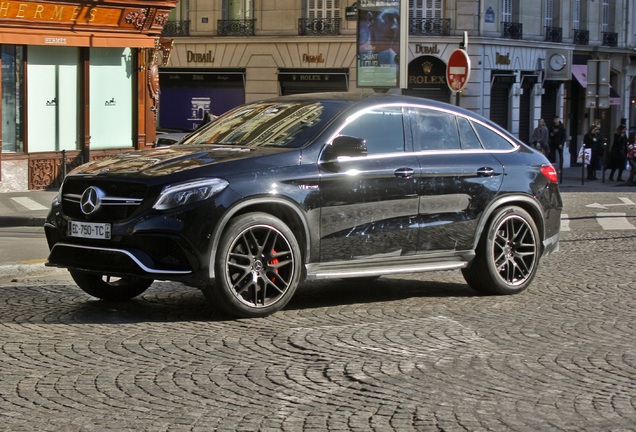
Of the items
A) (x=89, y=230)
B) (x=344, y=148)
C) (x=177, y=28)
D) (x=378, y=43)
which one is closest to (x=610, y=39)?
(x=177, y=28)

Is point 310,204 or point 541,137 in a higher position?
point 310,204

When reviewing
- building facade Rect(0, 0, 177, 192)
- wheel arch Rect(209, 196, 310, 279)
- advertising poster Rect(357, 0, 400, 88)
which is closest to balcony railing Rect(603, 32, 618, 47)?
advertising poster Rect(357, 0, 400, 88)

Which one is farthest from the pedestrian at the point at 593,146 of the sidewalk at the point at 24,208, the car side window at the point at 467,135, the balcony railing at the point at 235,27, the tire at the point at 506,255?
the car side window at the point at 467,135

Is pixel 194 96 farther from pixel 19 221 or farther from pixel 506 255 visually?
pixel 506 255

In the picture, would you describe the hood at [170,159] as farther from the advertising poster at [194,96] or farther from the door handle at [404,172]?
the advertising poster at [194,96]

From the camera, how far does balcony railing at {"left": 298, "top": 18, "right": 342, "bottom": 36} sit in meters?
40.6

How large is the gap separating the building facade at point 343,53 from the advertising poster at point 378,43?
43.6 ft

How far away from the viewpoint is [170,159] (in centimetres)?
841

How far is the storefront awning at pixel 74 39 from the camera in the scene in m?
20.7

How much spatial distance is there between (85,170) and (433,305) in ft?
9.21

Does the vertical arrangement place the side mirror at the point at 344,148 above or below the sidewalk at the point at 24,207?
above

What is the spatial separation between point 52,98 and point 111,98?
146cm

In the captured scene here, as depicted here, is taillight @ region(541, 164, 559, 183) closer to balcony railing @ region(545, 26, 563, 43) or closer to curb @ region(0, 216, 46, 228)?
curb @ region(0, 216, 46, 228)

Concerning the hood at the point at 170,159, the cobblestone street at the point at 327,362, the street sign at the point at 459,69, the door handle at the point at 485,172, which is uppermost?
the street sign at the point at 459,69
